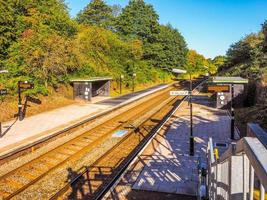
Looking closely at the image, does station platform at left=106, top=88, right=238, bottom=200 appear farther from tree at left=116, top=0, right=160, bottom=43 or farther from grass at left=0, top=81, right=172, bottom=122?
tree at left=116, top=0, right=160, bottom=43

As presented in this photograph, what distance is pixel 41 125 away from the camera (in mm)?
19922

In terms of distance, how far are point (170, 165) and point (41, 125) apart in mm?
10856

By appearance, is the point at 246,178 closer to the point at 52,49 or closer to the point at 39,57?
the point at 39,57

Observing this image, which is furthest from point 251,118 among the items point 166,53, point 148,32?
point 166,53

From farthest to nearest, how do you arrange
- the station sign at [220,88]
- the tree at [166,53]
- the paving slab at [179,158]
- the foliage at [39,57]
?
the tree at [166,53], the foliage at [39,57], the station sign at [220,88], the paving slab at [179,158]

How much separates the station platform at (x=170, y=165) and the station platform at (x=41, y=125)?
20.4 ft

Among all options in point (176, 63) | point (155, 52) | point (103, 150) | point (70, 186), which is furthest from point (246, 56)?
point (70, 186)

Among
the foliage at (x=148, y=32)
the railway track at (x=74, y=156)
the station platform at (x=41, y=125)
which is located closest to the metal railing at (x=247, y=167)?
the railway track at (x=74, y=156)

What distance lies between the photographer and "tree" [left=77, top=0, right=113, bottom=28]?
7244cm

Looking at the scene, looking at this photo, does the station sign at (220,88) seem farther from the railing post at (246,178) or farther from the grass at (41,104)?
the railing post at (246,178)

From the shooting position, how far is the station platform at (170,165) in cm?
973

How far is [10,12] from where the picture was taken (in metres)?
27.3

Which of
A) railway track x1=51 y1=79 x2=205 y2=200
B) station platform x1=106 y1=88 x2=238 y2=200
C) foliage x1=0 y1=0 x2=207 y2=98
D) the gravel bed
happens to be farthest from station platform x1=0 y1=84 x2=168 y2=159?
station platform x1=106 y1=88 x2=238 y2=200

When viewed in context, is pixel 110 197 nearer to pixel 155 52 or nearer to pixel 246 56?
pixel 246 56
